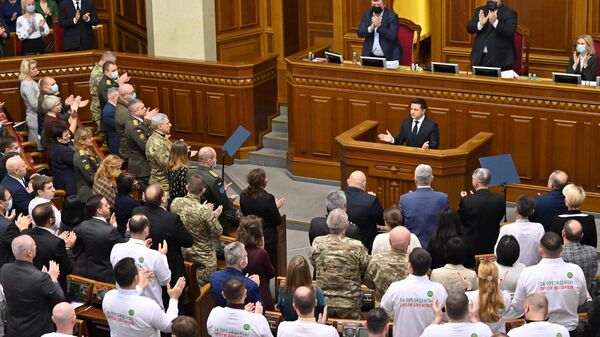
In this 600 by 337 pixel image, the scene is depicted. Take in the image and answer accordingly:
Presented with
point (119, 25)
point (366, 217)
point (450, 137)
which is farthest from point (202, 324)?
point (119, 25)

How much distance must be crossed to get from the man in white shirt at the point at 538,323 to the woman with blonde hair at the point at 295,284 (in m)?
1.51

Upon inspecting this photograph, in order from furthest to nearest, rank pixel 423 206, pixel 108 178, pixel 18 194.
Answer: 1. pixel 108 178
2. pixel 18 194
3. pixel 423 206

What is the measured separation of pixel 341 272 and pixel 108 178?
129 inches

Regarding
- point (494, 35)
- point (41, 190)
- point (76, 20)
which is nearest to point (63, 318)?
point (41, 190)

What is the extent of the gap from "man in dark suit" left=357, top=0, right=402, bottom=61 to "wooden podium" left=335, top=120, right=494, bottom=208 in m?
1.91

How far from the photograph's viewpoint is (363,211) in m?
10.5

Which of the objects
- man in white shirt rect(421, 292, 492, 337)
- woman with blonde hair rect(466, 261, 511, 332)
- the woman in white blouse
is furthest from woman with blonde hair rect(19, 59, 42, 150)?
man in white shirt rect(421, 292, 492, 337)

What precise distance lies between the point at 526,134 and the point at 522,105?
0.33 meters

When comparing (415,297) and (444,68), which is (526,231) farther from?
(444,68)

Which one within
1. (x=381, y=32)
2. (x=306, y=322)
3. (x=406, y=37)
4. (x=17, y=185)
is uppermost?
(x=381, y=32)

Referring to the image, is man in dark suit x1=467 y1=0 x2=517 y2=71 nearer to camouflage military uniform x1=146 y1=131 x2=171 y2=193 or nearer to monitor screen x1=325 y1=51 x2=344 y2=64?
monitor screen x1=325 y1=51 x2=344 y2=64

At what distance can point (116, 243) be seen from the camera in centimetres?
961

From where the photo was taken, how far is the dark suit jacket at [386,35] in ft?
47.1

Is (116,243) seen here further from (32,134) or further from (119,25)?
(119,25)
